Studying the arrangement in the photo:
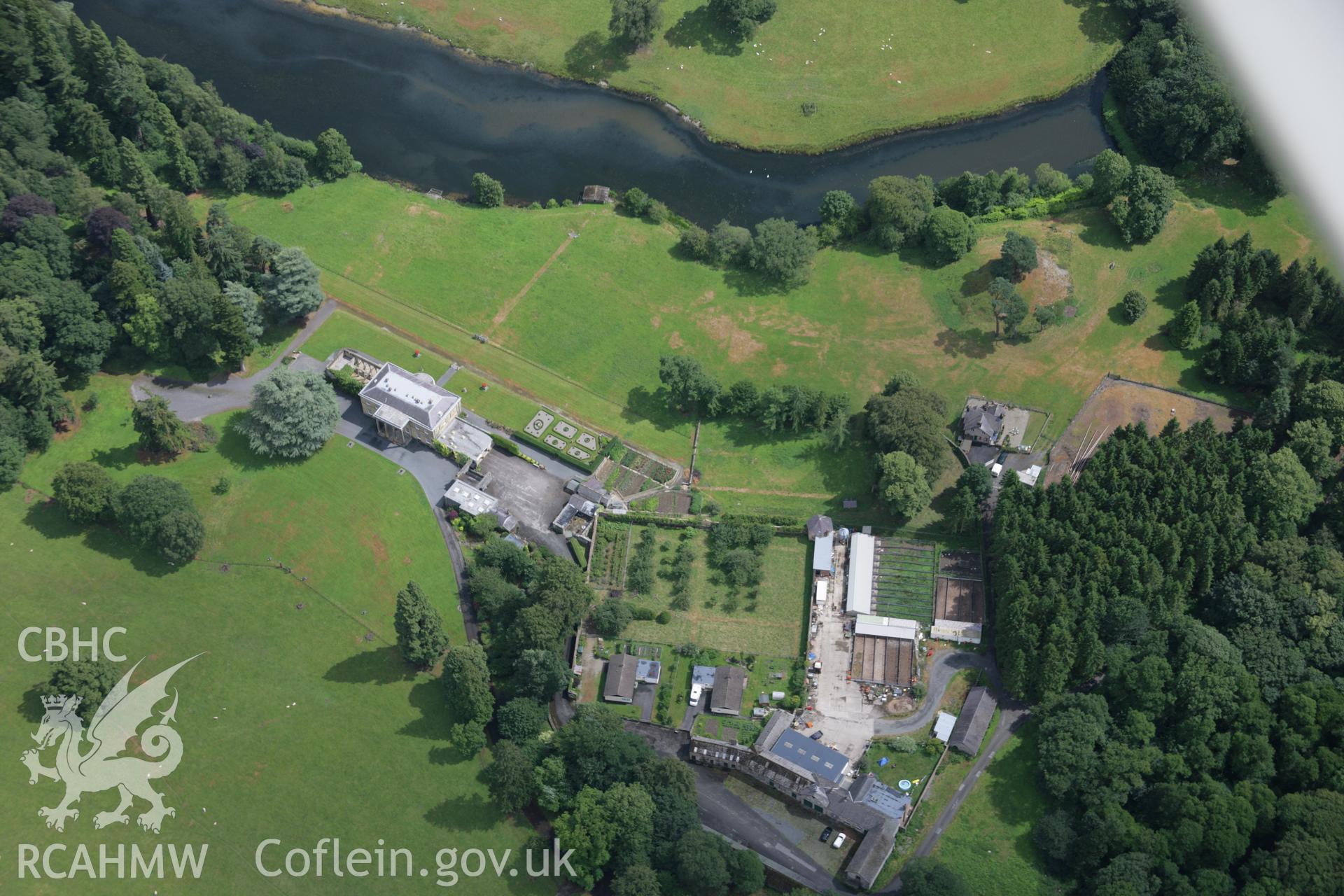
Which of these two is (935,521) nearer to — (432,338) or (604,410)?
(604,410)

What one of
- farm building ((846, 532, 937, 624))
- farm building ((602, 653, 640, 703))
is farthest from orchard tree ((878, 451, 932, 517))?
farm building ((602, 653, 640, 703))

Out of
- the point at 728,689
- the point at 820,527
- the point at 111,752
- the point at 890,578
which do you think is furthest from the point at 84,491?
the point at 890,578

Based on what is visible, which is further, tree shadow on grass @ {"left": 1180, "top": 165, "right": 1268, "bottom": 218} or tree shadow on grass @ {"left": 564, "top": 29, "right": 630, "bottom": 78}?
tree shadow on grass @ {"left": 564, "top": 29, "right": 630, "bottom": 78}

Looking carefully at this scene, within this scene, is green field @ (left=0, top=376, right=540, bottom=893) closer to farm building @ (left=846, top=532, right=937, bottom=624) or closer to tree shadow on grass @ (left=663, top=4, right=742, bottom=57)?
farm building @ (left=846, top=532, right=937, bottom=624)

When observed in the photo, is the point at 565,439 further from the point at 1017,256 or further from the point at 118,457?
the point at 1017,256

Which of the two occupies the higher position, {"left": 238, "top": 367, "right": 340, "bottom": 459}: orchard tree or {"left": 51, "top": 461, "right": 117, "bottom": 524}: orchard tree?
{"left": 238, "top": 367, "right": 340, "bottom": 459}: orchard tree

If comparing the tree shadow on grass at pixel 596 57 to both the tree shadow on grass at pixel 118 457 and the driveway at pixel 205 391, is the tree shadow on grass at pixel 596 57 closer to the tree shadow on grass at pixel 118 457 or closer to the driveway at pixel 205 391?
the driveway at pixel 205 391
